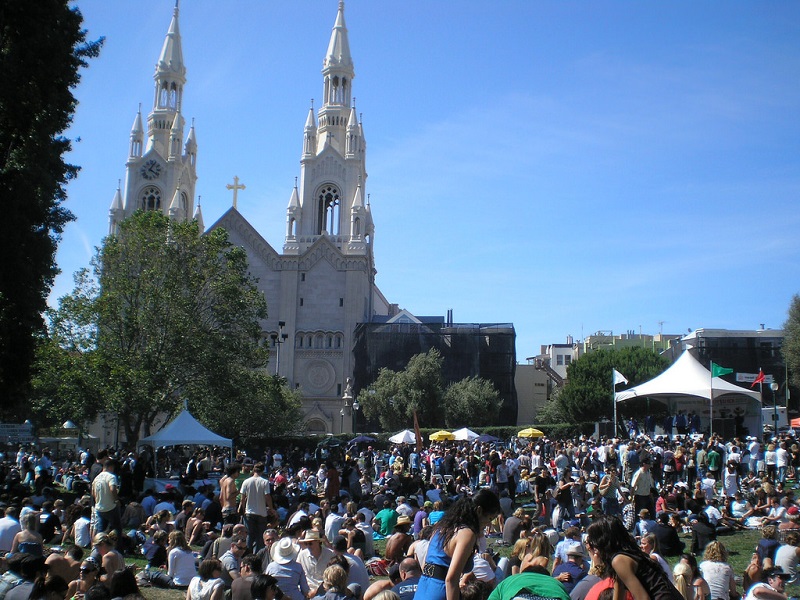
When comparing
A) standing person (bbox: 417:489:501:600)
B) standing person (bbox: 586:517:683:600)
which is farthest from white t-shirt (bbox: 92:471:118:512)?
standing person (bbox: 586:517:683:600)

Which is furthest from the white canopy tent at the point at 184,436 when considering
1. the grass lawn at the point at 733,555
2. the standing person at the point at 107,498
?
the standing person at the point at 107,498

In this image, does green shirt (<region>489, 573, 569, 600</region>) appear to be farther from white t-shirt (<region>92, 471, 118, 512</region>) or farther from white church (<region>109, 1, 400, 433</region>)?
white church (<region>109, 1, 400, 433</region>)

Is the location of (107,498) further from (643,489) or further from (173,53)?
(173,53)

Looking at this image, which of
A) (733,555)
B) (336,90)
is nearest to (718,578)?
(733,555)

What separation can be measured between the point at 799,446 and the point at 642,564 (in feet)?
71.6

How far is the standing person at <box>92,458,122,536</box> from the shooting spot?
39.4 feet

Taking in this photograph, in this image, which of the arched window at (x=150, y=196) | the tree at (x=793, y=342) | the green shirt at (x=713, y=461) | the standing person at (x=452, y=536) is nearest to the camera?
the standing person at (x=452, y=536)

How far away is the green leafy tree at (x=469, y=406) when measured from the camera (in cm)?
5338

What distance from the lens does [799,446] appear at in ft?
78.2

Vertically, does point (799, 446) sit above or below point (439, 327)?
below

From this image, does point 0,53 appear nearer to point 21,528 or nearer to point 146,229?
point 21,528

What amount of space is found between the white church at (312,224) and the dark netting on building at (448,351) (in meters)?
1.95

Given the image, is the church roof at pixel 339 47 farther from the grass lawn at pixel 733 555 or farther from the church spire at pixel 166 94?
the grass lawn at pixel 733 555

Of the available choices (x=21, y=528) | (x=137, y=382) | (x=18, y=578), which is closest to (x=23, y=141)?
(x=21, y=528)
